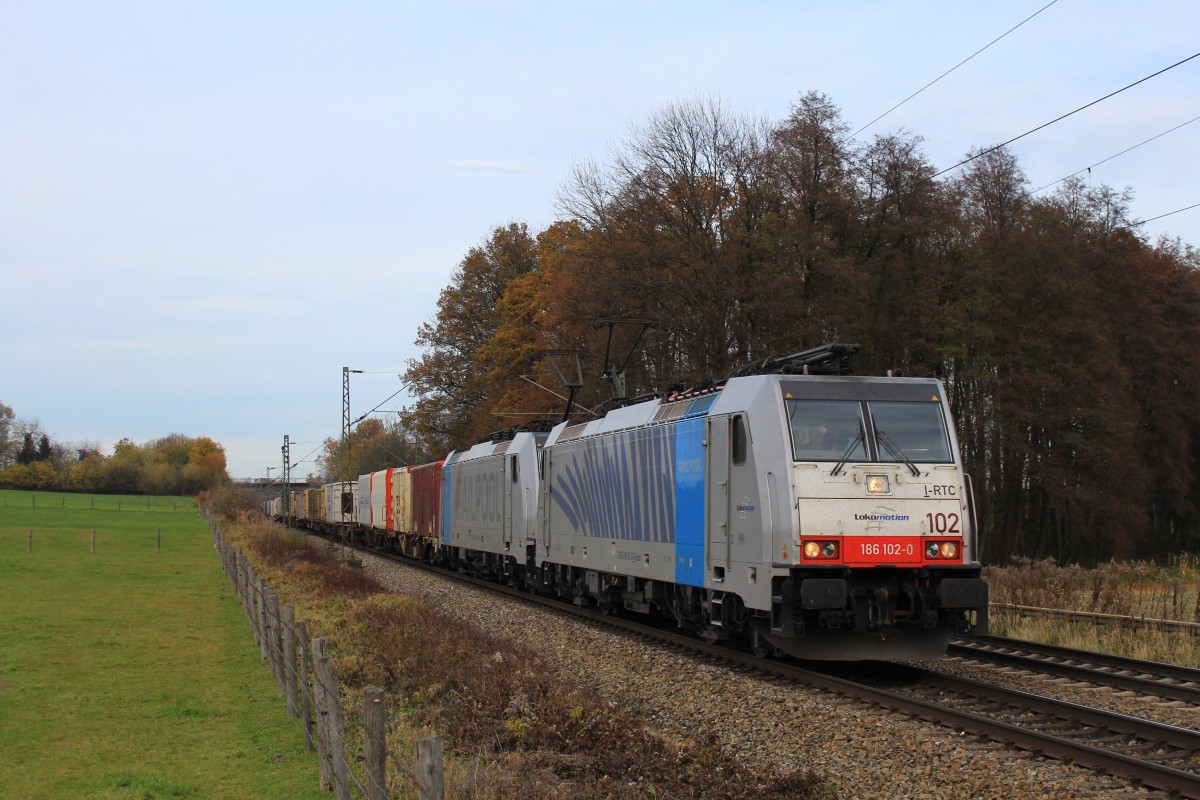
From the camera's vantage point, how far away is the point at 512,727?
9.24 meters

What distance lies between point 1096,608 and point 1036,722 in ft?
27.5

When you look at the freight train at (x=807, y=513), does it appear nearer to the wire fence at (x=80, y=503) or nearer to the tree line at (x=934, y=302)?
the tree line at (x=934, y=302)

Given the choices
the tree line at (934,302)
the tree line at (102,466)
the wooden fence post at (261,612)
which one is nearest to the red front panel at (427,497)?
the tree line at (934,302)

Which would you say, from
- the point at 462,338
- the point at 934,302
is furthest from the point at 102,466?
the point at 934,302

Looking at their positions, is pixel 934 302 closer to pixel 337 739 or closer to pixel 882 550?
pixel 882 550

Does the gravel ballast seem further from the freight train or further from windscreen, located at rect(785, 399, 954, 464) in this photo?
windscreen, located at rect(785, 399, 954, 464)

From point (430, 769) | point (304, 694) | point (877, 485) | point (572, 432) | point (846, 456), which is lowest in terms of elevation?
point (304, 694)

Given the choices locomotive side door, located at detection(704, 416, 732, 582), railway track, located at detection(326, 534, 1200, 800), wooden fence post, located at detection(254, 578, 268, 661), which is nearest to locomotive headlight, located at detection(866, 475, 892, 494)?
locomotive side door, located at detection(704, 416, 732, 582)

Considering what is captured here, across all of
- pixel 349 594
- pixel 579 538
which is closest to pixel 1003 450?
pixel 579 538

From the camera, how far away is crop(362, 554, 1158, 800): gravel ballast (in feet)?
25.5

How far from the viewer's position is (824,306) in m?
31.7

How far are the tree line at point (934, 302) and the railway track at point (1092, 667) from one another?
17537 millimetres

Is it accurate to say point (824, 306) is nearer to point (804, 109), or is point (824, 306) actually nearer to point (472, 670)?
point (804, 109)

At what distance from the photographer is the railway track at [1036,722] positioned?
7.86 metres
